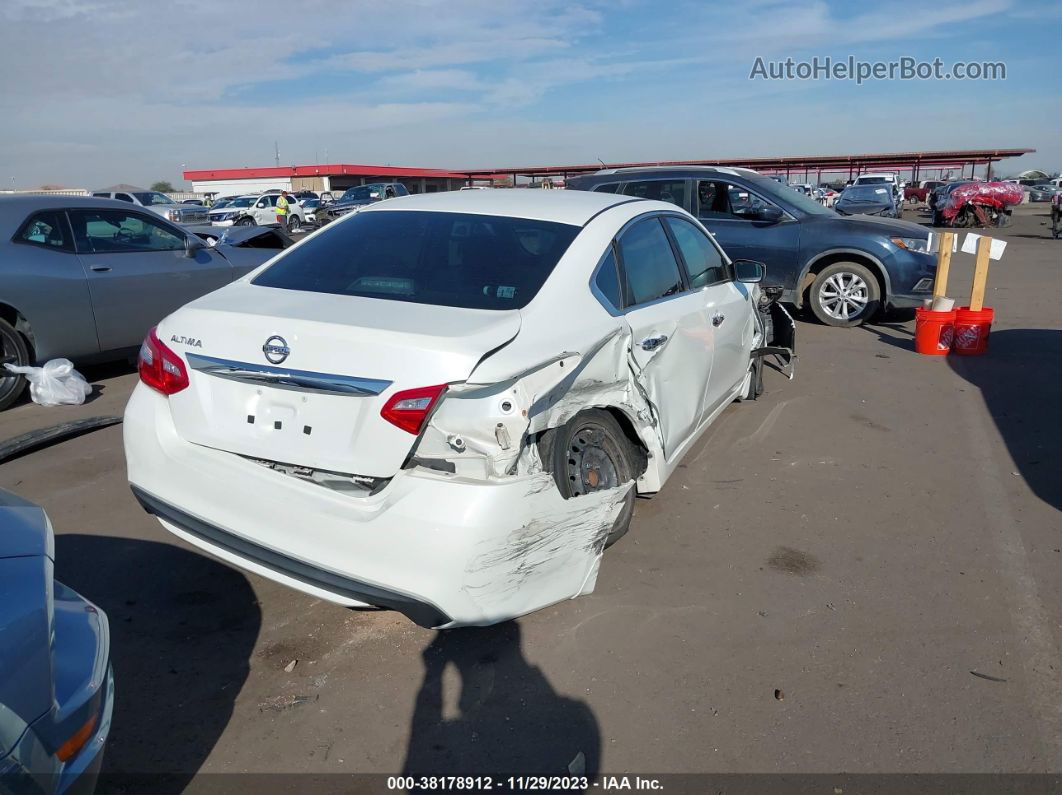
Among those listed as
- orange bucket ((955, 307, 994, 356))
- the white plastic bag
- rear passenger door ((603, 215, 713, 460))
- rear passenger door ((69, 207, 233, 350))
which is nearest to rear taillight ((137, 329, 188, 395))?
rear passenger door ((603, 215, 713, 460))

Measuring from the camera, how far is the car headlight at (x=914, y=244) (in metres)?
9.47

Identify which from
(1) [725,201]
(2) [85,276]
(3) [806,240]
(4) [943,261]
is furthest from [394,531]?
(1) [725,201]

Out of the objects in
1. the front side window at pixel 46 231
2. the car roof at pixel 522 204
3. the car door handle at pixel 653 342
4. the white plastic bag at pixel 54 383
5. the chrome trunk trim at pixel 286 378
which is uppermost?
the car roof at pixel 522 204

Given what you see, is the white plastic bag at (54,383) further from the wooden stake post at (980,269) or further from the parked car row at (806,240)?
the wooden stake post at (980,269)

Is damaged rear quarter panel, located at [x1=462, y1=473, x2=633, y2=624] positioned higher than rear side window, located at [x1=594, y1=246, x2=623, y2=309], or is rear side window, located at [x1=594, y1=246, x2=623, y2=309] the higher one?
rear side window, located at [x1=594, y1=246, x2=623, y2=309]

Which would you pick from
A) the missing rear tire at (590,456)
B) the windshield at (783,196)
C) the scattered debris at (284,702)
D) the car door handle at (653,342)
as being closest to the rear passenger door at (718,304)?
the car door handle at (653,342)

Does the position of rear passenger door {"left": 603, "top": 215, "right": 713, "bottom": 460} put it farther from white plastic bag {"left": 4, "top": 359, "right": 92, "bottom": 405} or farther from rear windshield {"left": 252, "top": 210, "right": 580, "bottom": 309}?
white plastic bag {"left": 4, "top": 359, "right": 92, "bottom": 405}

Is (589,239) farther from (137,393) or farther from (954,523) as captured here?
(954,523)

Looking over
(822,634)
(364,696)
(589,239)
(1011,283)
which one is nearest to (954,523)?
(822,634)

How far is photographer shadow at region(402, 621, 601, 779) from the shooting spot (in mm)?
2617

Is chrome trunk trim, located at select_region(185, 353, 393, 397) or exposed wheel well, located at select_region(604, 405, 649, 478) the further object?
exposed wheel well, located at select_region(604, 405, 649, 478)

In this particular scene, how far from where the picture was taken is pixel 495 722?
9.20 feet

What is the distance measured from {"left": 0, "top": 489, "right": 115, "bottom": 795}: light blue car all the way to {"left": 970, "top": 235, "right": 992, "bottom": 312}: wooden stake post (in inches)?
311

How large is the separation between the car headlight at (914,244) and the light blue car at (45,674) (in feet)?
30.6
